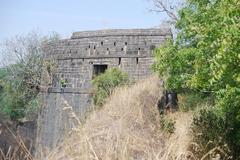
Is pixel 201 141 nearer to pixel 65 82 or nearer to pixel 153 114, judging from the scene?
pixel 153 114

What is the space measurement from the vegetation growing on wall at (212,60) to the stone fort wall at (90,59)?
7260 mm

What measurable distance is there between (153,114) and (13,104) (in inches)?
874

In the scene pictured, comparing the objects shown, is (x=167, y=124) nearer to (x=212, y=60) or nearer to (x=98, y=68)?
(x=212, y=60)

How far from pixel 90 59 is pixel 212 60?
760 inches

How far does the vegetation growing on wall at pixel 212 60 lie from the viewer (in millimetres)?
5973

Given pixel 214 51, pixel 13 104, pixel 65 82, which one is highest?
pixel 214 51

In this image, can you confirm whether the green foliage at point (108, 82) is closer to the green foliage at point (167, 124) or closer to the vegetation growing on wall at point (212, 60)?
the vegetation growing on wall at point (212, 60)

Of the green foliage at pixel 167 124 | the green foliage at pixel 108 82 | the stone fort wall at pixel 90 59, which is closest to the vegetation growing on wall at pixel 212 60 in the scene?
the green foliage at pixel 167 124

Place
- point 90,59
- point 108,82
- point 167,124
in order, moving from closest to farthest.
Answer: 1. point 167,124
2. point 108,82
3. point 90,59

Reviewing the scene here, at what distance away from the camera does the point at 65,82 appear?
2322cm

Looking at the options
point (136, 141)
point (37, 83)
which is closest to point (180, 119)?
point (136, 141)

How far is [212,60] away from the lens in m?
6.04

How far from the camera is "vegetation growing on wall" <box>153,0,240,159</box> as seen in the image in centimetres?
597

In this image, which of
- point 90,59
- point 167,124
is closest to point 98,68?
point 90,59
